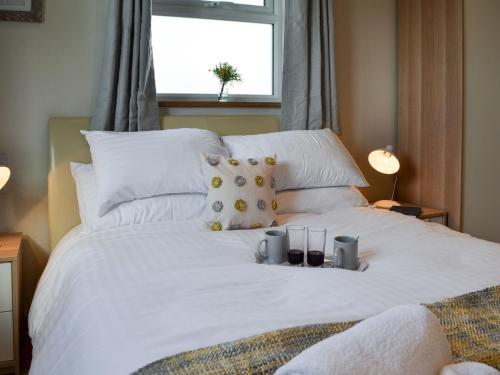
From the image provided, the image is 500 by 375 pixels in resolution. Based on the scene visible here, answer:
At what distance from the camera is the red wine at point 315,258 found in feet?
5.25

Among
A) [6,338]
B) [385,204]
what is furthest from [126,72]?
[385,204]

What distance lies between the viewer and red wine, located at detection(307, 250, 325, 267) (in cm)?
160

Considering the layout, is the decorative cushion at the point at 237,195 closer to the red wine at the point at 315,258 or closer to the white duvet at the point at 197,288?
the white duvet at the point at 197,288

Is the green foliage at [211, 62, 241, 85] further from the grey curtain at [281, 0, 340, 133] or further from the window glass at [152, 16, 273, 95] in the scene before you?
the grey curtain at [281, 0, 340, 133]

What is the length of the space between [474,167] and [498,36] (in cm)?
82

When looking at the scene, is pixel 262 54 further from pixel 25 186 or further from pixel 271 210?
pixel 25 186

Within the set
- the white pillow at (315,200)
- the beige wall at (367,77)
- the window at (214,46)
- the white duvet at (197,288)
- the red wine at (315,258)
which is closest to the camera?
the white duvet at (197,288)

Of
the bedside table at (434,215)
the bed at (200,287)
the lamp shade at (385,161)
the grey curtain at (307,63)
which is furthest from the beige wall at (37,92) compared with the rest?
the bedside table at (434,215)

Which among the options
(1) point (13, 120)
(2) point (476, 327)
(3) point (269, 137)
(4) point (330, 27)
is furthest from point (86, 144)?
(2) point (476, 327)

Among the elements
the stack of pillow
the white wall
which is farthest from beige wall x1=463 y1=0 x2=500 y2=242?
the white wall

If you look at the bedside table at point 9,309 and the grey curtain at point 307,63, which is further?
the grey curtain at point 307,63

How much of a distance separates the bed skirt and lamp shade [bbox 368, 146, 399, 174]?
1880 mm

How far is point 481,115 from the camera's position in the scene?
309cm

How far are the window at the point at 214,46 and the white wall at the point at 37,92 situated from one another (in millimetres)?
414
